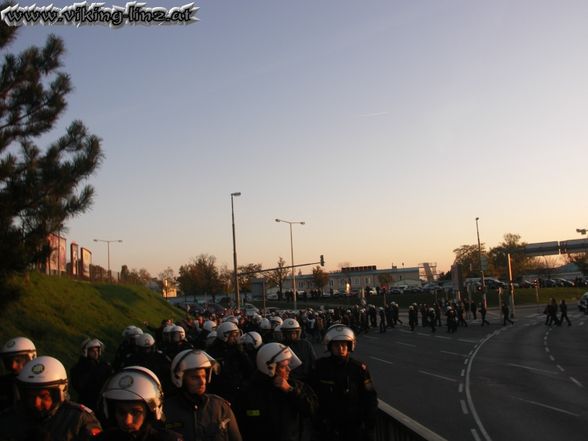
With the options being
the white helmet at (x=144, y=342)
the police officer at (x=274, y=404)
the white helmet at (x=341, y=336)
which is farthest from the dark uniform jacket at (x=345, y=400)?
the white helmet at (x=144, y=342)

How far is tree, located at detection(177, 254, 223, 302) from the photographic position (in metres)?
84.2

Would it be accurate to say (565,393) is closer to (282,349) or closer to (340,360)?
(340,360)

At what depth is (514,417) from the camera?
41.4 ft

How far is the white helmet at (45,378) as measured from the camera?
4066mm

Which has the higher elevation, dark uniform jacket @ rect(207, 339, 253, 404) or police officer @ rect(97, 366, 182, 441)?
police officer @ rect(97, 366, 182, 441)

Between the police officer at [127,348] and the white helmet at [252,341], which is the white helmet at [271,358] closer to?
the white helmet at [252,341]

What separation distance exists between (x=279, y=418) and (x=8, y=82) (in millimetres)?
8919

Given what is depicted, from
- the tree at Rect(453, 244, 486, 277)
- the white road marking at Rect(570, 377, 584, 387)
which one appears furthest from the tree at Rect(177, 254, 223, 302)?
the white road marking at Rect(570, 377, 584, 387)

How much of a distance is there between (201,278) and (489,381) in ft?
231

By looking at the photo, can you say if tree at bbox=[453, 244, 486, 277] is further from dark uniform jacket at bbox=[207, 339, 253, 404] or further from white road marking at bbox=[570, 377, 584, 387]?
dark uniform jacket at bbox=[207, 339, 253, 404]

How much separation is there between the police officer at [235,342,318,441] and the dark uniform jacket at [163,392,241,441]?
624mm

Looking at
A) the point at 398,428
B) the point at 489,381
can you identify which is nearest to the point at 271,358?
the point at 398,428

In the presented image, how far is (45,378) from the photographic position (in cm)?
410

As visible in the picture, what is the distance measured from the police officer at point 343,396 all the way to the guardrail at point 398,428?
0.25 metres
